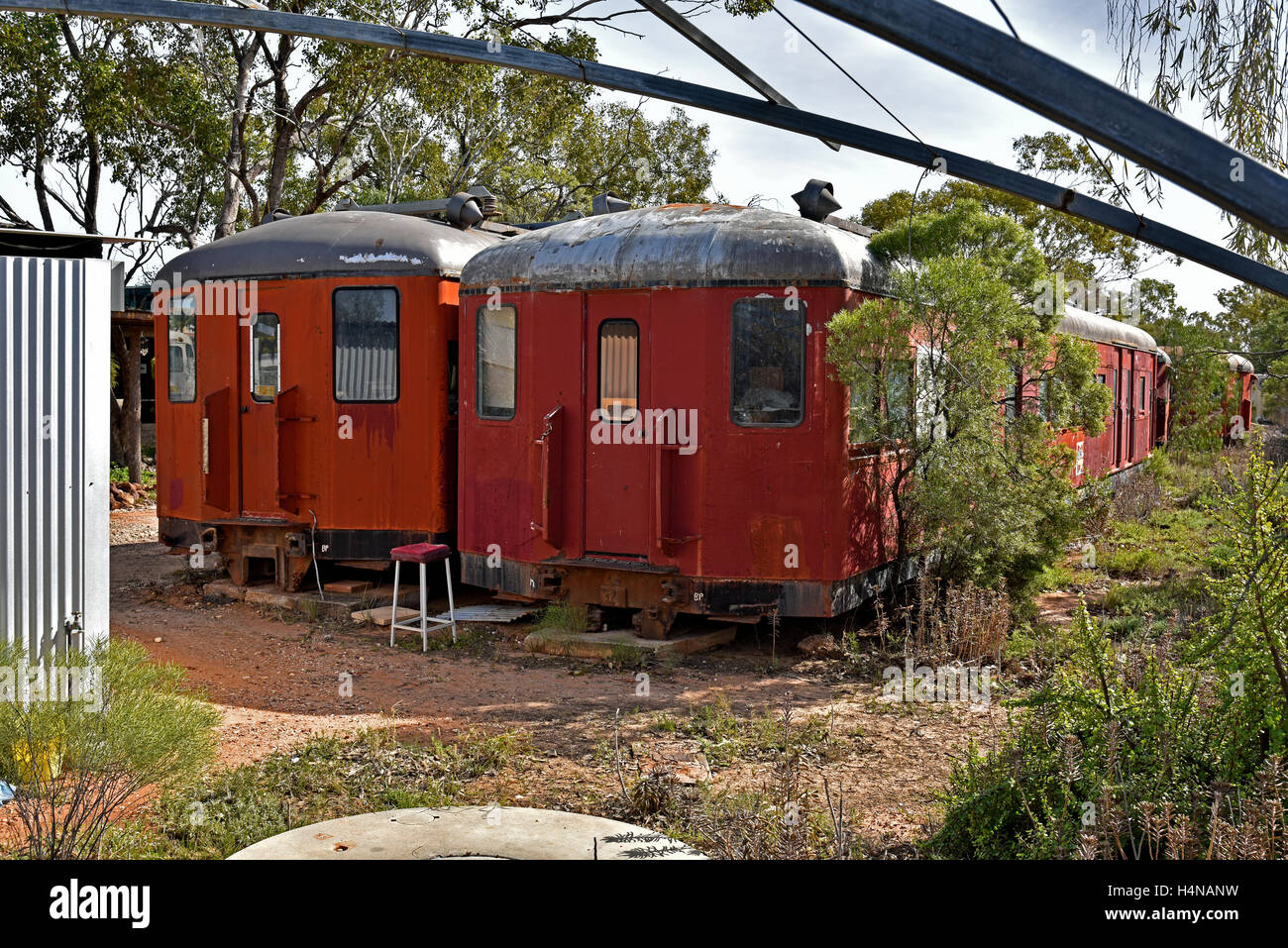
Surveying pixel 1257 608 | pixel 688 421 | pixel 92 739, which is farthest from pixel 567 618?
pixel 1257 608

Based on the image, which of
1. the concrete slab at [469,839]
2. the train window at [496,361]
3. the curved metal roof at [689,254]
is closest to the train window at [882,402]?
the curved metal roof at [689,254]

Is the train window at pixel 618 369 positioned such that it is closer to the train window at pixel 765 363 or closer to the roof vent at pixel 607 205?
the train window at pixel 765 363

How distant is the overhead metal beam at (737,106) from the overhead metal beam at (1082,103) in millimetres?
532

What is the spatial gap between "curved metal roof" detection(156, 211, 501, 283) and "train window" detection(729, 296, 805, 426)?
11.7ft

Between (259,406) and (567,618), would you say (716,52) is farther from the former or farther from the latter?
(259,406)

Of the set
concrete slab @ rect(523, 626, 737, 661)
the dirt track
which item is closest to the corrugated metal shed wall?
the dirt track

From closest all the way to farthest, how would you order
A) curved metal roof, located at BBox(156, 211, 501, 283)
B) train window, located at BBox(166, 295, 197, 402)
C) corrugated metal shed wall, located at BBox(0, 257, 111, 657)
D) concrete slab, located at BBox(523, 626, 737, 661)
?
1. corrugated metal shed wall, located at BBox(0, 257, 111, 657)
2. concrete slab, located at BBox(523, 626, 737, 661)
3. curved metal roof, located at BBox(156, 211, 501, 283)
4. train window, located at BBox(166, 295, 197, 402)

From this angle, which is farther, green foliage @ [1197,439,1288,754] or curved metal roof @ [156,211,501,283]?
curved metal roof @ [156,211,501,283]

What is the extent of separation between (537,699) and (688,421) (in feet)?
8.56

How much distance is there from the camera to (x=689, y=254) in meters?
9.47

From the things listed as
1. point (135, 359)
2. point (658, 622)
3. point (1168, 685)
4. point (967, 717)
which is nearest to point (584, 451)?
point (658, 622)

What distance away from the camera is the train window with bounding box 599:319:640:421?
9.77 metres

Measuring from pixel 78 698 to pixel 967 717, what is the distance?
5.43 meters

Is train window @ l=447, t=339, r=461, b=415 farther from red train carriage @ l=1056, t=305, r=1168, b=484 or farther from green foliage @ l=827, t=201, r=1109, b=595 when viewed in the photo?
red train carriage @ l=1056, t=305, r=1168, b=484
